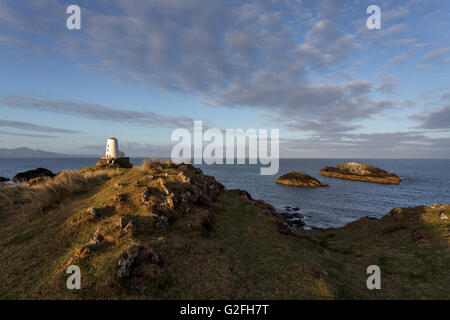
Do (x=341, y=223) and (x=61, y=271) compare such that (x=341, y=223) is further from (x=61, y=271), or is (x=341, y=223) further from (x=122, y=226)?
(x=61, y=271)

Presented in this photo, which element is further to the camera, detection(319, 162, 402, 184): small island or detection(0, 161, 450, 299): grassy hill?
detection(319, 162, 402, 184): small island

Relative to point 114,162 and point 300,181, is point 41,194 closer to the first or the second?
point 114,162

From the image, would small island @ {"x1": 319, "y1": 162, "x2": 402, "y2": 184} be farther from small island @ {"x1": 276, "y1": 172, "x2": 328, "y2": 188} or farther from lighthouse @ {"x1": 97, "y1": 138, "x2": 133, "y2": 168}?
lighthouse @ {"x1": 97, "y1": 138, "x2": 133, "y2": 168}

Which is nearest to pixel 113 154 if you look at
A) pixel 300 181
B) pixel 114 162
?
pixel 114 162

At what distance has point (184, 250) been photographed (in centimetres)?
1141

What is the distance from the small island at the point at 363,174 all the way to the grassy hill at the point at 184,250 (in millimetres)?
101472

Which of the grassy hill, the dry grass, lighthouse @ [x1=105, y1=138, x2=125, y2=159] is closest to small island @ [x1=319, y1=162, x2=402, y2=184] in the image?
the grassy hill

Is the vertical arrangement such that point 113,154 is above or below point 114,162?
above

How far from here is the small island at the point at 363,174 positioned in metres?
106

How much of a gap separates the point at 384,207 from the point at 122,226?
72.9 m

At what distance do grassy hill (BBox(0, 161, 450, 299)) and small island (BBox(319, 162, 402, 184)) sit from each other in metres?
101

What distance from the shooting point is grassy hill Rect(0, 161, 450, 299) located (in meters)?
A: 9.00

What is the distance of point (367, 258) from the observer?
17781 millimetres

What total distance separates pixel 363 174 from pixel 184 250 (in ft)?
453
